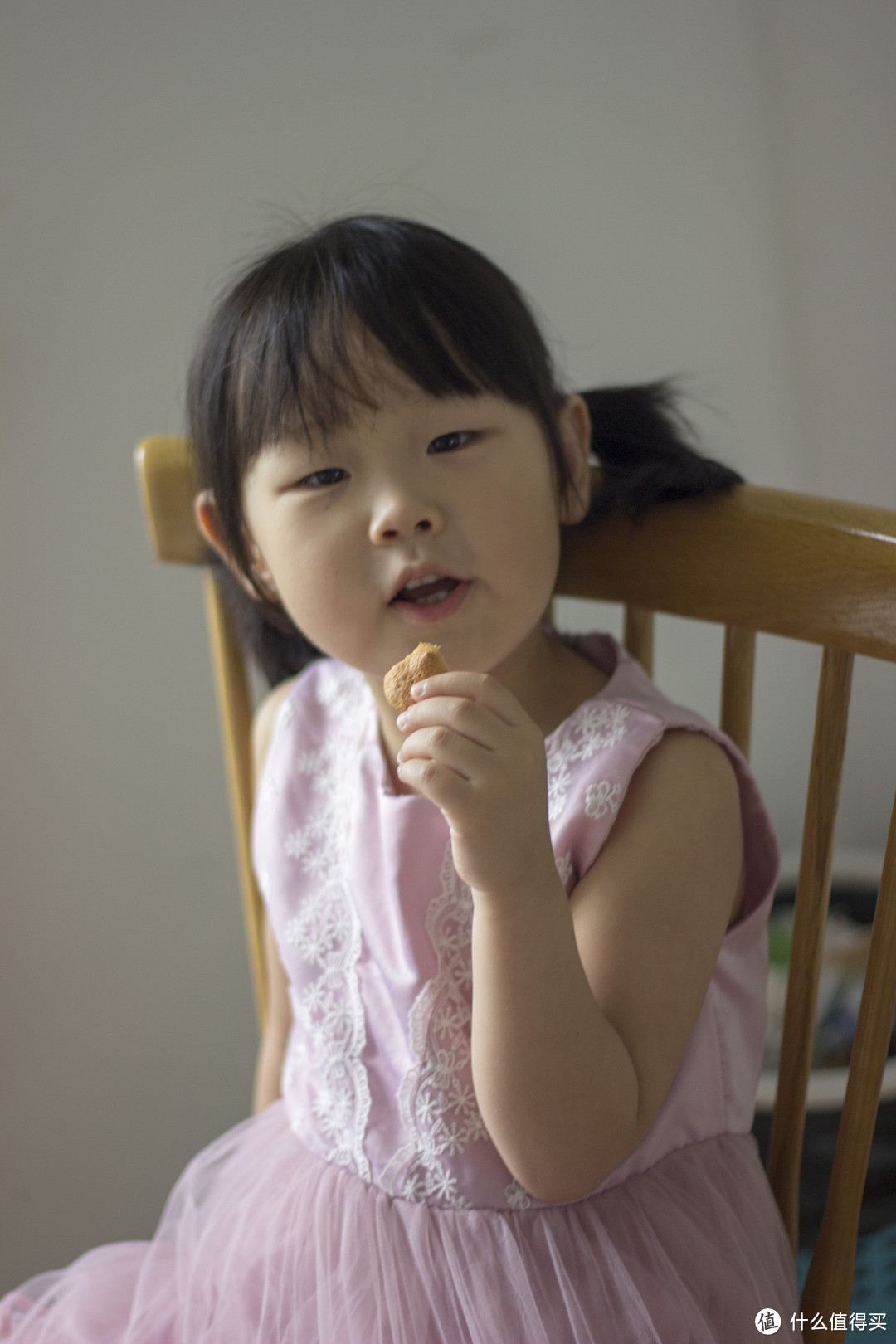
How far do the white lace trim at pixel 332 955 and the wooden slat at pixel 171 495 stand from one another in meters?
0.16

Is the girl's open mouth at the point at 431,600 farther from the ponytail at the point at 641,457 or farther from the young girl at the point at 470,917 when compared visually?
the ponytail at the point at 641,457

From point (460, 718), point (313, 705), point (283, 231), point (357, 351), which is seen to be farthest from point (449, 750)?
point (283, 231)

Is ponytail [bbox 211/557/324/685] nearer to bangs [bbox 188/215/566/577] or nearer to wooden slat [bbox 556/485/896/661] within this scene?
bangs [bbox 188/215/566/577]

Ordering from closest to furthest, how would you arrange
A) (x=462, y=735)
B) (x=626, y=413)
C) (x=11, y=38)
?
1. (x=462, y=735)
2. (x=626, y=413)
3. (x=11, y=38)

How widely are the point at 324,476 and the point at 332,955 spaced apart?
0.30 metres

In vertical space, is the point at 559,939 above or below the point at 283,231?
below

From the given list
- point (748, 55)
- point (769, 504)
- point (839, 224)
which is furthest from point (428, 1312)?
point (748, 55)

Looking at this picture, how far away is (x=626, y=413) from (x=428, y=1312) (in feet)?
1.84

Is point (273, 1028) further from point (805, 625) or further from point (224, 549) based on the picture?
point (805, 625)

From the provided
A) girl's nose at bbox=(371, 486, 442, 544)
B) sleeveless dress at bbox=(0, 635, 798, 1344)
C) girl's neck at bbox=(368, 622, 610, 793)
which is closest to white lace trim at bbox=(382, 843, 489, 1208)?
sleeveless dress at bbox=(0, 635, 798, 1344)

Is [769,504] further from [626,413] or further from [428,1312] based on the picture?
[428,1312]

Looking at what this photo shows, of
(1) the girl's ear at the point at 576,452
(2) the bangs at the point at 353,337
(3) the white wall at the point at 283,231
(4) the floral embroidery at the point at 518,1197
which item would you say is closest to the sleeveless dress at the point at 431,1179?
(4) the floral embroidery at the point at 518,1197

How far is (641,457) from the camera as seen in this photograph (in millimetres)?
741

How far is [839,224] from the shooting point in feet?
3.08
